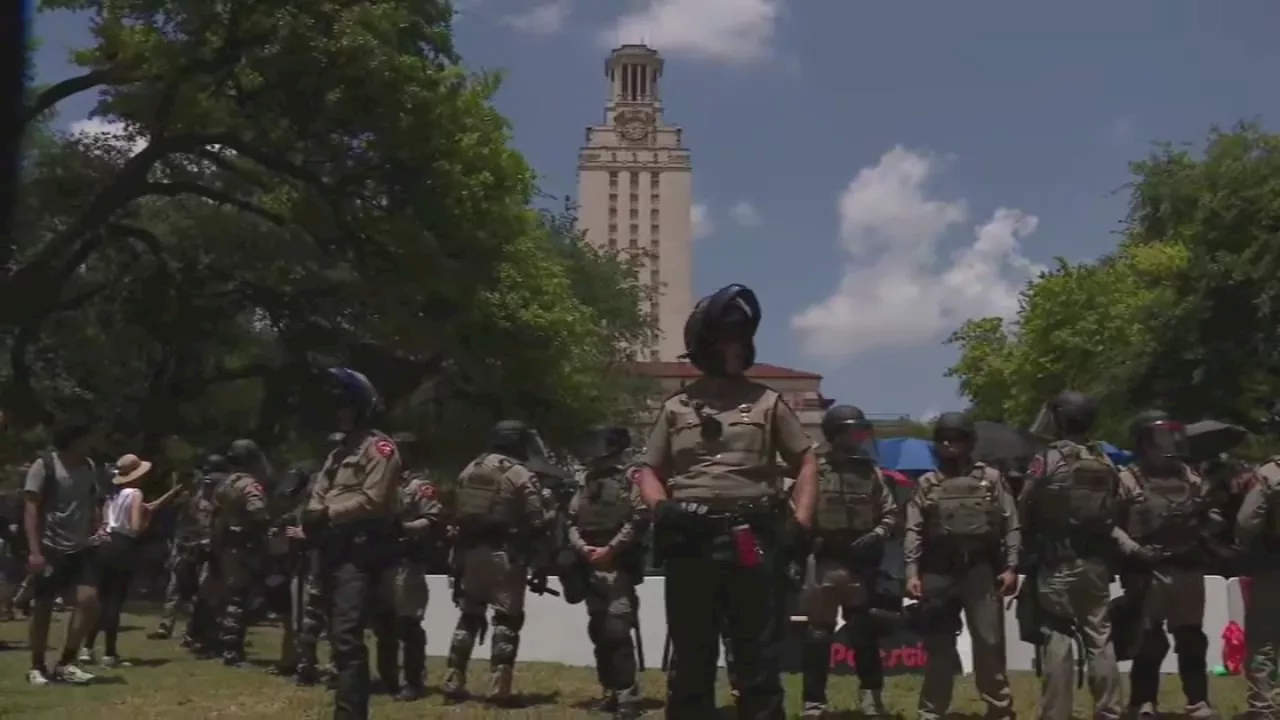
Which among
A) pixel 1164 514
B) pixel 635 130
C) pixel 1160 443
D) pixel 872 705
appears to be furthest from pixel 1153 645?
pixel 635 130

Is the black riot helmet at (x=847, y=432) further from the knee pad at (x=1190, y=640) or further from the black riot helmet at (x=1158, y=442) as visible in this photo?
the knee pad at (x=1190, y=640)

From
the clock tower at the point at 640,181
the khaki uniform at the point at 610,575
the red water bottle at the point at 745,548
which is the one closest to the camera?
the red water bottle at the point at 745,548

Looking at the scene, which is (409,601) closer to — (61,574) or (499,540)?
(499,540)

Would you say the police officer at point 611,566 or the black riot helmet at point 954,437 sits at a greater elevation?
the black riot helmet at point 954,437

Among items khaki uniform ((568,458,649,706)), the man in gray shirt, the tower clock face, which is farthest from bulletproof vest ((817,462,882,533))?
the tower clock face

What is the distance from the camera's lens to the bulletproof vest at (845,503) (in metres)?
9.64

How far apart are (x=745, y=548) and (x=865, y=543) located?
359 cm

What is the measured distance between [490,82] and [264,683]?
16.9m

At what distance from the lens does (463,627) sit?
432 inches

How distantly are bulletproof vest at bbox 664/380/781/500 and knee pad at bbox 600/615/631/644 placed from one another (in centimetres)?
358

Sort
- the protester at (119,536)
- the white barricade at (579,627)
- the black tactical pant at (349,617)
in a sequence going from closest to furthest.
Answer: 1. the black tactical pant at (349,617)
2. the protester at (119,536)
3. the white barricade at (579,627)

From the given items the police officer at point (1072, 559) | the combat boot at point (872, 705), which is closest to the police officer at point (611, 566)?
the combat boot at point (872, 705)

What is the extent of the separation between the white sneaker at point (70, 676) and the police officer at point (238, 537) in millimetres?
2128

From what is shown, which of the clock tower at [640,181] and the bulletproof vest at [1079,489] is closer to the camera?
the bulletproof vest at [1079,489]
